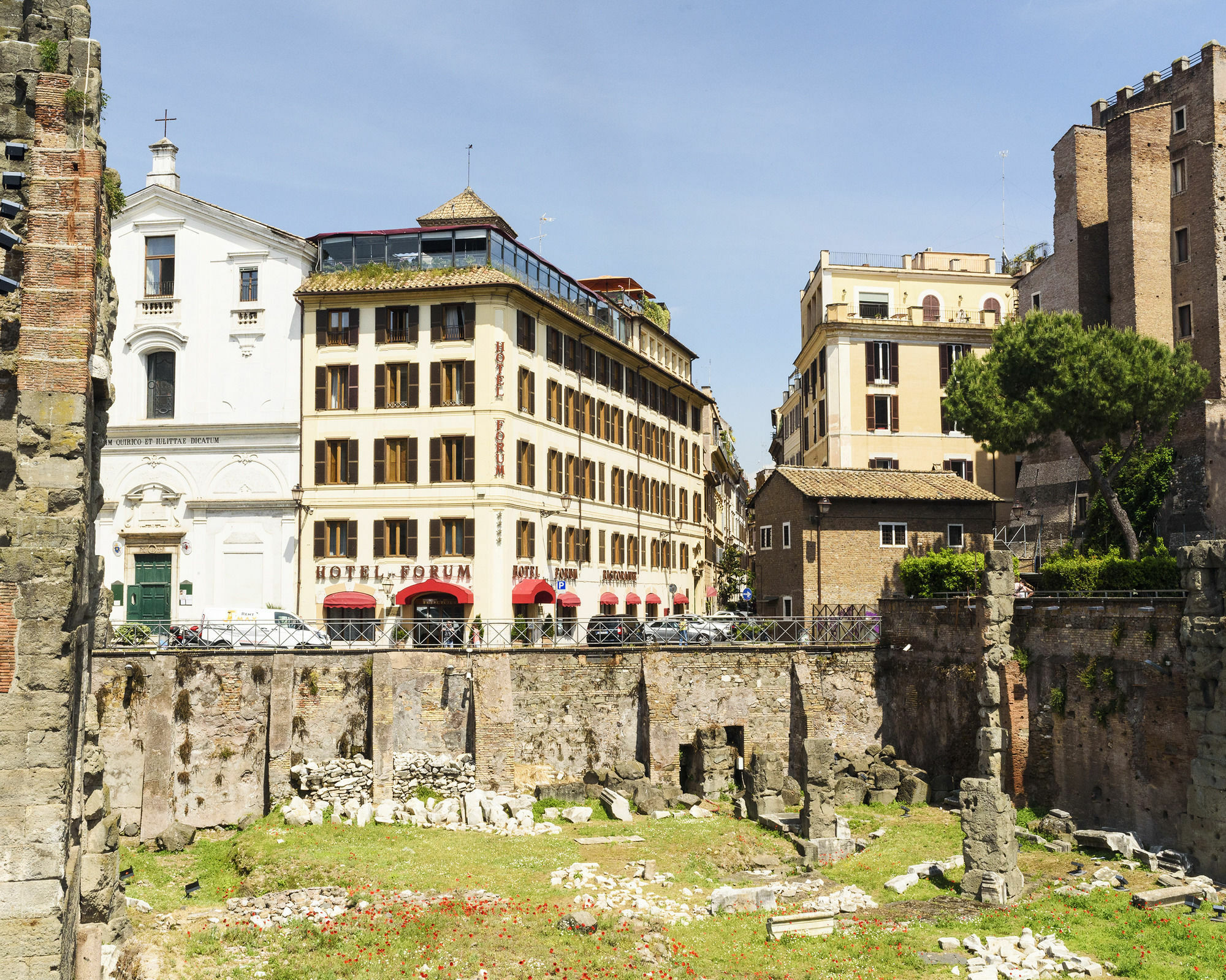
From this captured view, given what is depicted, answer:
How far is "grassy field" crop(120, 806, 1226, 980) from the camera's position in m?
18.7

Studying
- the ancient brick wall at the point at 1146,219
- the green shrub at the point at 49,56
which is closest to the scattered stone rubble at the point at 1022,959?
the green shrub at the point at 49,56

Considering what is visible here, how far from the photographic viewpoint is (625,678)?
1286 inches

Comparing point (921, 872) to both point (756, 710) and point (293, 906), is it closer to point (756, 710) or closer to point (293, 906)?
point (756, 710)

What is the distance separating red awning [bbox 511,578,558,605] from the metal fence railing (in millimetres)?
1299

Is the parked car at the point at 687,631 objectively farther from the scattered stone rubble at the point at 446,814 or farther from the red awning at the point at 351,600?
the red awning at the point at 351,600

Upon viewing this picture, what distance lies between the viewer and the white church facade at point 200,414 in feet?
132

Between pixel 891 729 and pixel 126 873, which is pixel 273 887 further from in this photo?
pixel 891 729

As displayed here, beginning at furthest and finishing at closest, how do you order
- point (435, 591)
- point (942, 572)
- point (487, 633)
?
point (435, 591), point (942, 572), point (487, 633)

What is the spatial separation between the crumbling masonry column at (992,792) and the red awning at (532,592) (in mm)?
17927

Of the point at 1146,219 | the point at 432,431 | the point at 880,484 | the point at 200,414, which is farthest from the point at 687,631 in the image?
the point at 1146,219

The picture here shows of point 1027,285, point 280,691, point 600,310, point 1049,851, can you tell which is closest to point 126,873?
point 280,691

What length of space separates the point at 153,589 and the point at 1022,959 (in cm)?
3339

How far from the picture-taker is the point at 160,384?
4119 cm

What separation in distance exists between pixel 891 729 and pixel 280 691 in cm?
1936
